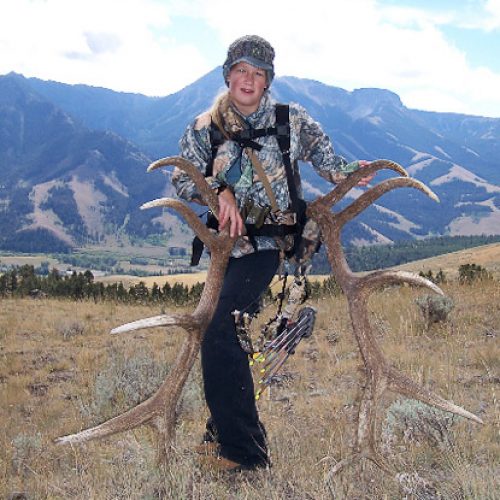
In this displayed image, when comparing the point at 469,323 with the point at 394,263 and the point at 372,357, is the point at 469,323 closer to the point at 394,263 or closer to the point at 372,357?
the point at 372,357

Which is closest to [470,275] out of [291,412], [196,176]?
[291,412]

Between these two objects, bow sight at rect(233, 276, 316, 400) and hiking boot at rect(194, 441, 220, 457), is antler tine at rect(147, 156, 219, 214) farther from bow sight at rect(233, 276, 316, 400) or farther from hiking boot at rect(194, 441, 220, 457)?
hiking boot at rect(194, 441, 220, 457)

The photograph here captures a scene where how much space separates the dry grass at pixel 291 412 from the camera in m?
3.82

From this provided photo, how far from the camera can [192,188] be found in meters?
4.24

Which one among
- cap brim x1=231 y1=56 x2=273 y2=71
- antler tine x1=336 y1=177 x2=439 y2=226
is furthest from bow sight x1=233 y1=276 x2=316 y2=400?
cap brim x1=231 y1=56 x2=273 y2=71

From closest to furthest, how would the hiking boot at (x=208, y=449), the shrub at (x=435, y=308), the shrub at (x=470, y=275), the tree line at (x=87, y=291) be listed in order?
the hiking boot at (x=208, y=449) < the shrub at (x=435, y=308) < the shrub at (x=470, y=275) < the tree line at (x=87, y=291)

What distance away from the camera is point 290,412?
241 inches

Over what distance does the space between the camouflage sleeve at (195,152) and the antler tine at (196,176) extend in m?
0.10

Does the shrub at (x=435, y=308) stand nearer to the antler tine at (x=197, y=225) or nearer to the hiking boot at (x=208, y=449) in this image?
the hiking boot at (x=208, y=449)

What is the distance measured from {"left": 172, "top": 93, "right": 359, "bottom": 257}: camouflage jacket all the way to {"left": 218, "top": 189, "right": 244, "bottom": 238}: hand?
0.16m

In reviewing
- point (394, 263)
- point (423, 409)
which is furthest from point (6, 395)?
point (394, 263)

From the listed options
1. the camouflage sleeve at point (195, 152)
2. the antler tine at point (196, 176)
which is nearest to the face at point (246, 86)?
the camouflage sleeve at point (195, 152)

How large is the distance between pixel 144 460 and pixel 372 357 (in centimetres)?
176

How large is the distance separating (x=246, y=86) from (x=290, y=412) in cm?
348
